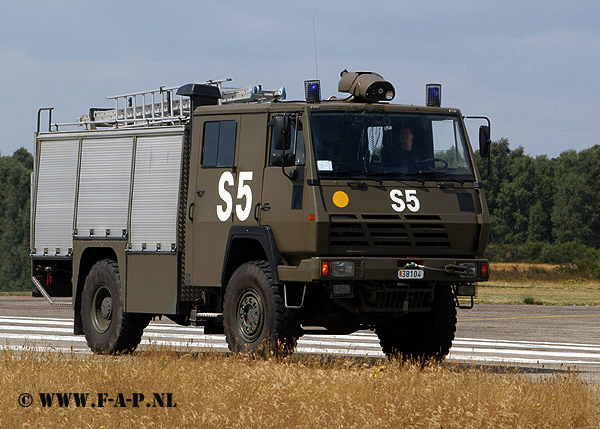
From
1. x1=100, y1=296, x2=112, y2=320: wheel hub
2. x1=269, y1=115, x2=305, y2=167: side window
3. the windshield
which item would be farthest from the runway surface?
x1=269, y1=115, x2=305, y2=167: side window

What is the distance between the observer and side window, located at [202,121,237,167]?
562 inches

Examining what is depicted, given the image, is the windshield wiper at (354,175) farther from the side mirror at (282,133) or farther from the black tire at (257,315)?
the black tire at (257,315)

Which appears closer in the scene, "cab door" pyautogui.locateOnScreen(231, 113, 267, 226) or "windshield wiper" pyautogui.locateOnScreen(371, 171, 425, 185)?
"windshield wiper" pyautogui.locateOnScreen(371, 171, 425, 185)

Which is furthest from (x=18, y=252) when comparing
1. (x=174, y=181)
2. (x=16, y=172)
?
(x=174, y=181)

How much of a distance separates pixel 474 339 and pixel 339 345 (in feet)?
9.81

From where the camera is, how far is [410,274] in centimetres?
1330

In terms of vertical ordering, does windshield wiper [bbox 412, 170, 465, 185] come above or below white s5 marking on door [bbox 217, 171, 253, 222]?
above

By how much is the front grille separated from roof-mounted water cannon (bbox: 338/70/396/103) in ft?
5.19

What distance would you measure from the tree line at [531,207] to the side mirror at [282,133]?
101994mm

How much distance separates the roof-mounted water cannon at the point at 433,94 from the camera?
1442 cm

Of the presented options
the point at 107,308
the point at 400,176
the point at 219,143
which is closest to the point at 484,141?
the point at 400,176

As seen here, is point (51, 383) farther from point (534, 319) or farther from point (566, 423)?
point (534, 319)

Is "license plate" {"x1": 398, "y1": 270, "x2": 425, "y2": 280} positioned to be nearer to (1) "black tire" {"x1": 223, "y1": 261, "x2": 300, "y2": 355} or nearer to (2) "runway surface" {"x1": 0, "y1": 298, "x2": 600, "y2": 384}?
(2) "runway surface" {"x1": 0, "y1": 298, "x2": 600, "y2": 384}

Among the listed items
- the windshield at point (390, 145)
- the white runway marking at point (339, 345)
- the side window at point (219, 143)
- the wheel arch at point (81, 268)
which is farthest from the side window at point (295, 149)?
the wheel arch at point (81, 268)
